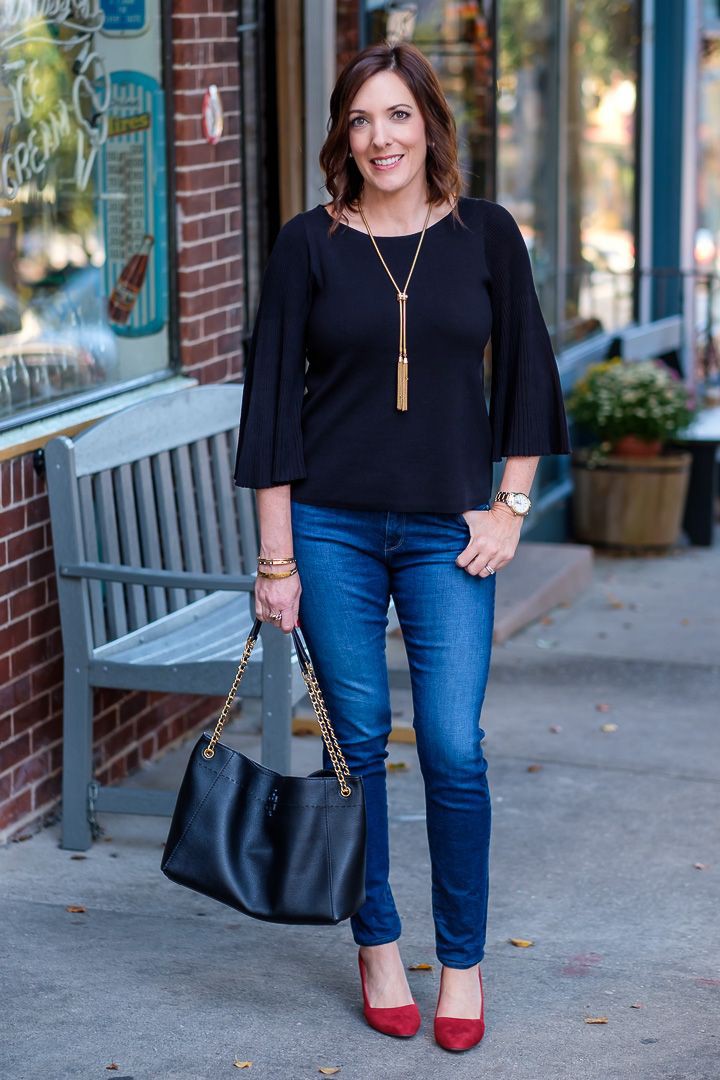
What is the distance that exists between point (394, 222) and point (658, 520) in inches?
222

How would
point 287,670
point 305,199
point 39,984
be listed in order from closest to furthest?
point 39,984
point 287,670
point 305,199

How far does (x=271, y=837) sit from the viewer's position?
3207 millimetres

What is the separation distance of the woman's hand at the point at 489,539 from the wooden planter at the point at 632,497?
211 inches

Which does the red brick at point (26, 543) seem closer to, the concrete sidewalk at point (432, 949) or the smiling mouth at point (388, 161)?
the concrete sidewalk at point (432, 949)

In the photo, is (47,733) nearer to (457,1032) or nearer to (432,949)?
(432,949)

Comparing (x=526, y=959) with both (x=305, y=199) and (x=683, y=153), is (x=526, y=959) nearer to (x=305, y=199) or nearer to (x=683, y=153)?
(x=305, y=199)

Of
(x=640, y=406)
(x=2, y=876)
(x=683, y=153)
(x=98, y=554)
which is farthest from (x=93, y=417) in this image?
(x=683, y=153)

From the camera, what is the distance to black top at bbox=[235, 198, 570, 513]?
3.13 meters

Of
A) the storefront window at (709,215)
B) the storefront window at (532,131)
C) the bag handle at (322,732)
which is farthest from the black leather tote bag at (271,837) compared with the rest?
the storefront window at (709,215)

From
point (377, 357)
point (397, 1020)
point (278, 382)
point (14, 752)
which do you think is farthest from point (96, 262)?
point (397, 1020)

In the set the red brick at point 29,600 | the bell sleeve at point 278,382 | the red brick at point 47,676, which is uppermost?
the bell sleeve at point 278,382

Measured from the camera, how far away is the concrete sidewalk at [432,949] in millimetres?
3332

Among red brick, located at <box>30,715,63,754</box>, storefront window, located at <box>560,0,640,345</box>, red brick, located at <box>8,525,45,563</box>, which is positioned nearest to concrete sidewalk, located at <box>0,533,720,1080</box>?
red brick, located at <box>30,715,63,754</box>

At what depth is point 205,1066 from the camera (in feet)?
10.7
